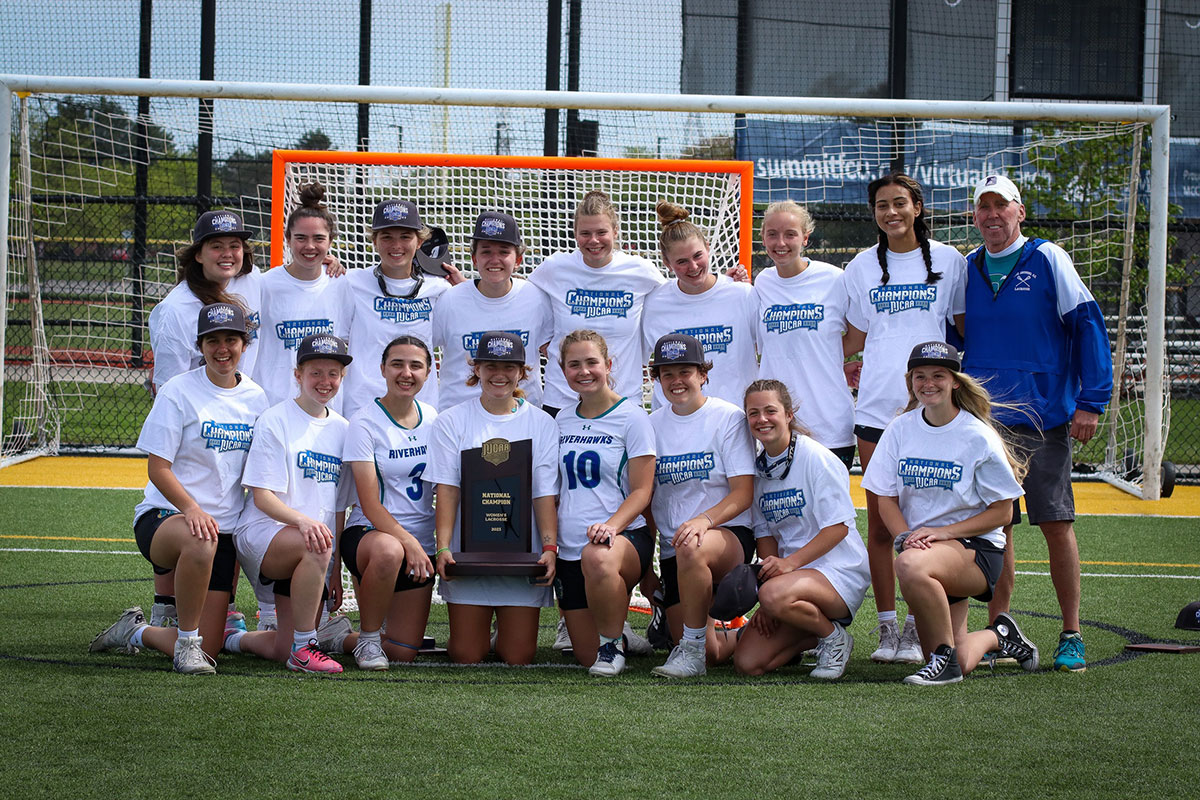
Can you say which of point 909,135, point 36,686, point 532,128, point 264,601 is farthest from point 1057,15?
point 36,686

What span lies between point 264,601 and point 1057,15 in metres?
13.5

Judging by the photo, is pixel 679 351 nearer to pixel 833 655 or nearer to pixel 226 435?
pixel 833 655

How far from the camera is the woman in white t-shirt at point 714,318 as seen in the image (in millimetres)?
5219

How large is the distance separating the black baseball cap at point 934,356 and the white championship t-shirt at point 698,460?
2.28 feet

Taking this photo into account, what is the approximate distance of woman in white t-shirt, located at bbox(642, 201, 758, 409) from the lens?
5.22 metres

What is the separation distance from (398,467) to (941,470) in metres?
2.07

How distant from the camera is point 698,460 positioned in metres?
4.69

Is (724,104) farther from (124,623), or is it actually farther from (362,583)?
(124,623)

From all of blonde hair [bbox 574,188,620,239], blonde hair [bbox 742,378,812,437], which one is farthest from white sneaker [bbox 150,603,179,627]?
blonde hair [bbox 742,378,812,437]

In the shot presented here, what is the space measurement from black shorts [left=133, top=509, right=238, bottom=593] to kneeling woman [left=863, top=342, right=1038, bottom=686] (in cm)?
244

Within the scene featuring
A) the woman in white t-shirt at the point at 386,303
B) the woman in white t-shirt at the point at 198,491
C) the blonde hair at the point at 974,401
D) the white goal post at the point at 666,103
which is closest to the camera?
the woman in white t-shirt at the point at 198,491

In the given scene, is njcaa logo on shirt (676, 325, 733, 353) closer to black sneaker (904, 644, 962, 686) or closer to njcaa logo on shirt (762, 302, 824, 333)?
njcaa logo on shirt (762, 302, 824, 333)

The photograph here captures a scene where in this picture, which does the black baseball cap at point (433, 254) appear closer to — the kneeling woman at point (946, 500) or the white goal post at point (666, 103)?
the white goal post at point (666, 103)

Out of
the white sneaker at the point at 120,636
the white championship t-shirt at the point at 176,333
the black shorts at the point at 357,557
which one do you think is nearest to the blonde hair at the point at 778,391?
the black shorts at the point at 357,557
